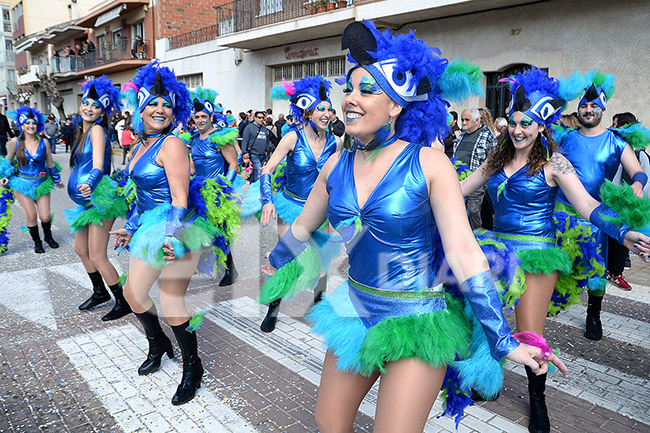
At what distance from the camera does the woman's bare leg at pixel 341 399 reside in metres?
2.16

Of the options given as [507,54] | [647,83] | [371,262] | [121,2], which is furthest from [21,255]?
[121,2]

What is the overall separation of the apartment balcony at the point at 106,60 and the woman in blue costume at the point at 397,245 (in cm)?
2833

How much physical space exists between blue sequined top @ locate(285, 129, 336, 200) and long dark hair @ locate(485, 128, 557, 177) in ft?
5.77

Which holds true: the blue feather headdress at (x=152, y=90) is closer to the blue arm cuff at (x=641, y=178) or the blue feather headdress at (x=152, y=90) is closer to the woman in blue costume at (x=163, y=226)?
the woman in blue costume at (x=163, y=226)

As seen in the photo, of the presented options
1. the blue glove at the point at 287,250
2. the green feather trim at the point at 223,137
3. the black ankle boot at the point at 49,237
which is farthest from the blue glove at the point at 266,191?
the black ankle boot at the point at 49,237

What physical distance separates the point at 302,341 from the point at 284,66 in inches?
663

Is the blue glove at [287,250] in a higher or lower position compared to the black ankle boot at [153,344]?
higher

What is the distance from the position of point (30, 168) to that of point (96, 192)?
3714 mm

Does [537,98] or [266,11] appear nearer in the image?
[537,98]

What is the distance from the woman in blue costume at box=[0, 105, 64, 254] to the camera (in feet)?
25.8

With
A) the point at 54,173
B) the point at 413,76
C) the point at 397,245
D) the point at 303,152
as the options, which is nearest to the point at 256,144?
the point at 54,173

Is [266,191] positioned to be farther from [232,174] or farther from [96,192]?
[232,174]

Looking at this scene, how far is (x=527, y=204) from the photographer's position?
3.35 m

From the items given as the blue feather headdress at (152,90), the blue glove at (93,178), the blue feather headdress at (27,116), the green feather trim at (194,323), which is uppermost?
the blue feather headdress at (152,90)
